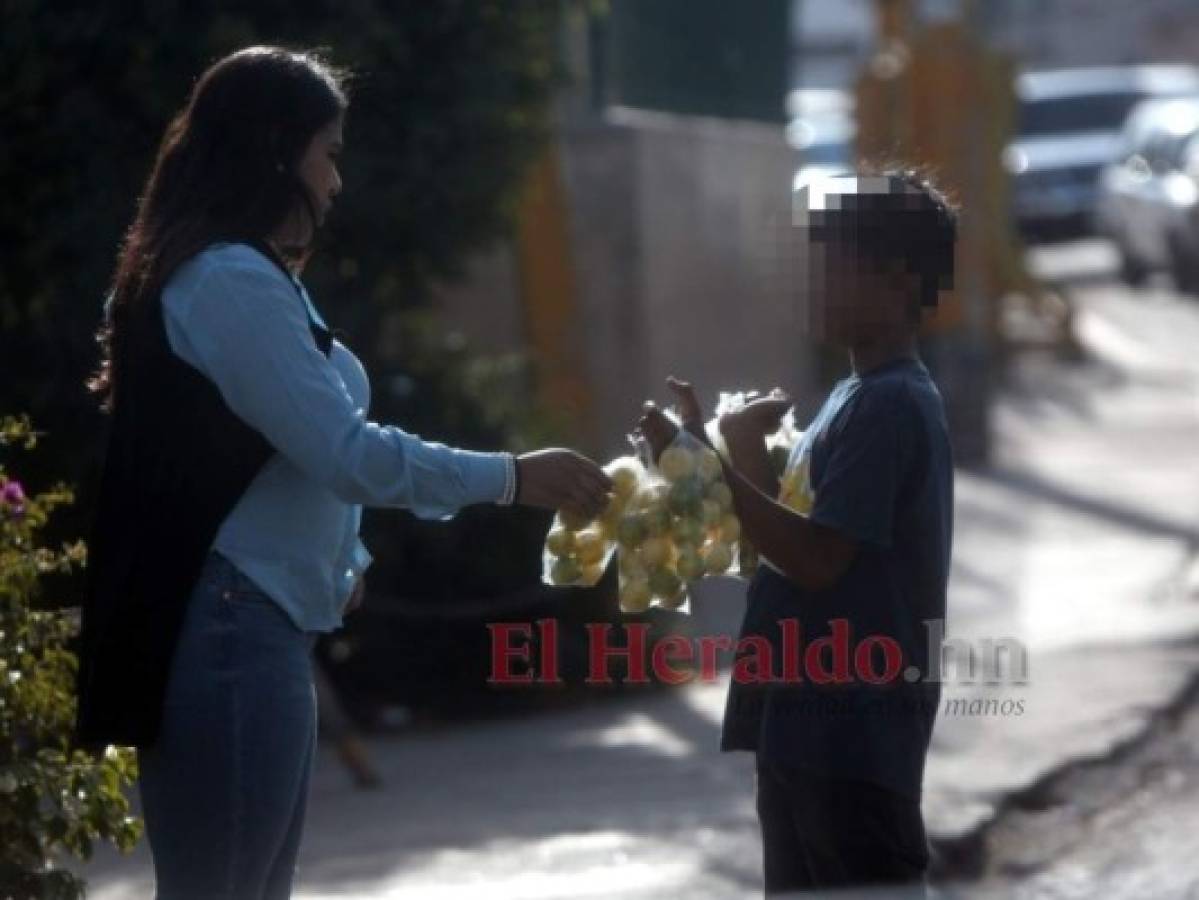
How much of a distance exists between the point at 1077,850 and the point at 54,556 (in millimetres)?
3397

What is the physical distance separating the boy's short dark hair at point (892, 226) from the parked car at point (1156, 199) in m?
19.7

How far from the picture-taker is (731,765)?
25.3 ft

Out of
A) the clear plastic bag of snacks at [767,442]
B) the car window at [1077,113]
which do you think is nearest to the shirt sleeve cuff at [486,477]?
the clear plastic bag of snacks at [767,442]

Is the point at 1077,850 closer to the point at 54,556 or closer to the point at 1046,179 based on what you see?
the point at 54,556

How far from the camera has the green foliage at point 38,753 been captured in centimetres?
430

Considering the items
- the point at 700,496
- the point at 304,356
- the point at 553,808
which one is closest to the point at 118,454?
the point at 304,356

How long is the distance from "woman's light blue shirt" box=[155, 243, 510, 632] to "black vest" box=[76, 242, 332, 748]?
30 millimetres

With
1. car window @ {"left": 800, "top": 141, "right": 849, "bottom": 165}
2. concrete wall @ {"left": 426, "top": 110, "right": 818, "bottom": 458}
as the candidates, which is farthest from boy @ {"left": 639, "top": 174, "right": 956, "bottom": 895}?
car window @ {"left": 800, "top": 141, "right": 849, "bottom": 165}

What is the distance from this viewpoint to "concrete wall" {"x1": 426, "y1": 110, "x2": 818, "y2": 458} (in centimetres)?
1102

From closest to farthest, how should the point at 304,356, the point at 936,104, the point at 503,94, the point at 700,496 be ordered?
the point at 304,356, the point at 700,496, the point at 503,94, the point at 936,104

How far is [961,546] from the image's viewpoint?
12031mm

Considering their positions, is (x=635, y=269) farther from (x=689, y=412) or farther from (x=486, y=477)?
(x=486, y=477)

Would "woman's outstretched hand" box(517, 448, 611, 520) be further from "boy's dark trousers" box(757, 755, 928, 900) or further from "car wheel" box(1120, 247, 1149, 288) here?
"car wheel" box(1120, 247, 1149, 288)

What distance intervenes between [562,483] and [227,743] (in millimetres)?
610
